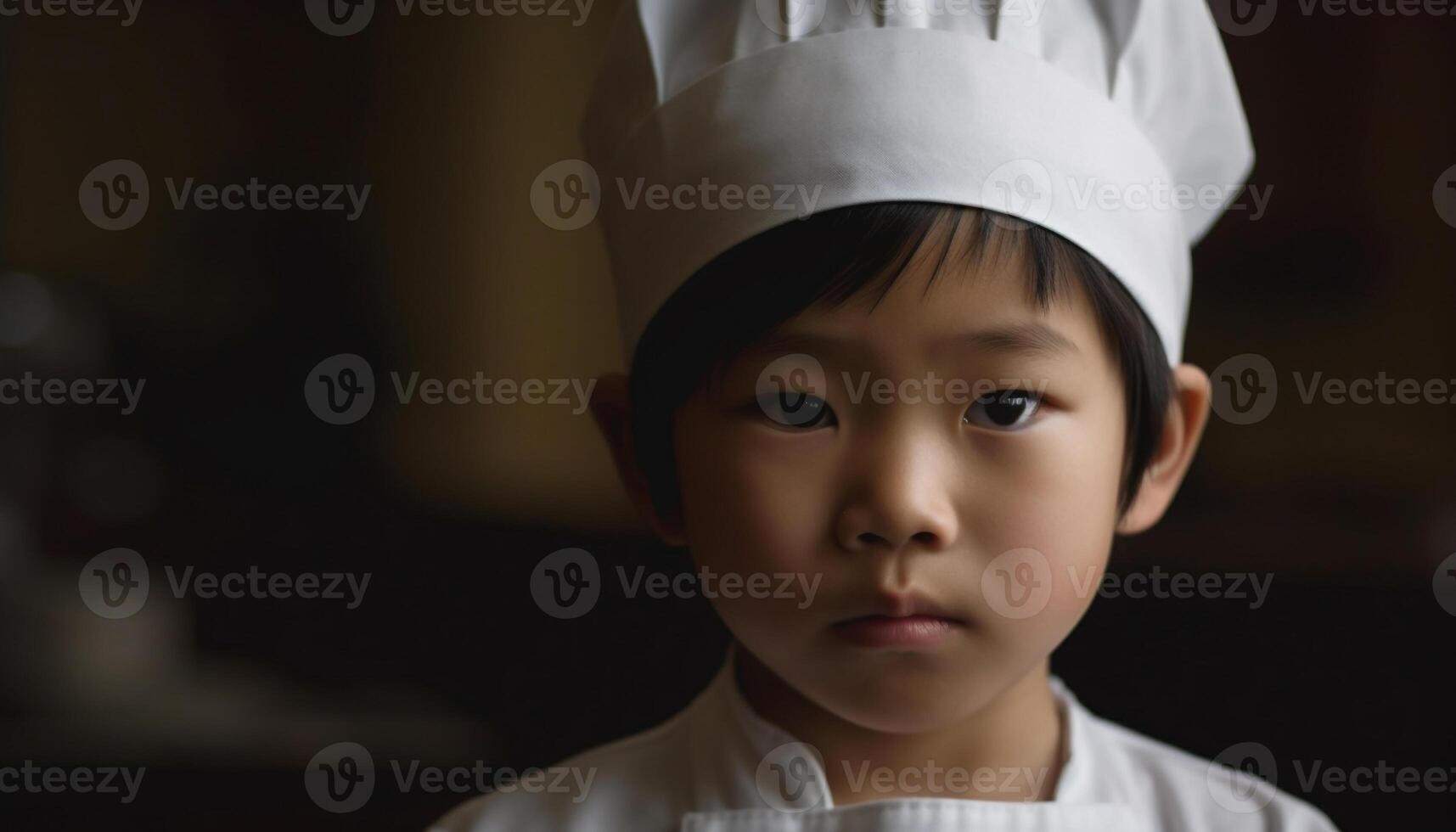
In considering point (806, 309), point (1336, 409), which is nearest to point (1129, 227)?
point (806, 309)

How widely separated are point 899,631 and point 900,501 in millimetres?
70

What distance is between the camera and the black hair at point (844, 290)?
0.60 metres

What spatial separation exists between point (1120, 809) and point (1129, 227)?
295mm

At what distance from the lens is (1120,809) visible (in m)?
0.71

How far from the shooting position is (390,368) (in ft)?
6.98

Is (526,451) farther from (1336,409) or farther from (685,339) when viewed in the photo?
(685,339)
